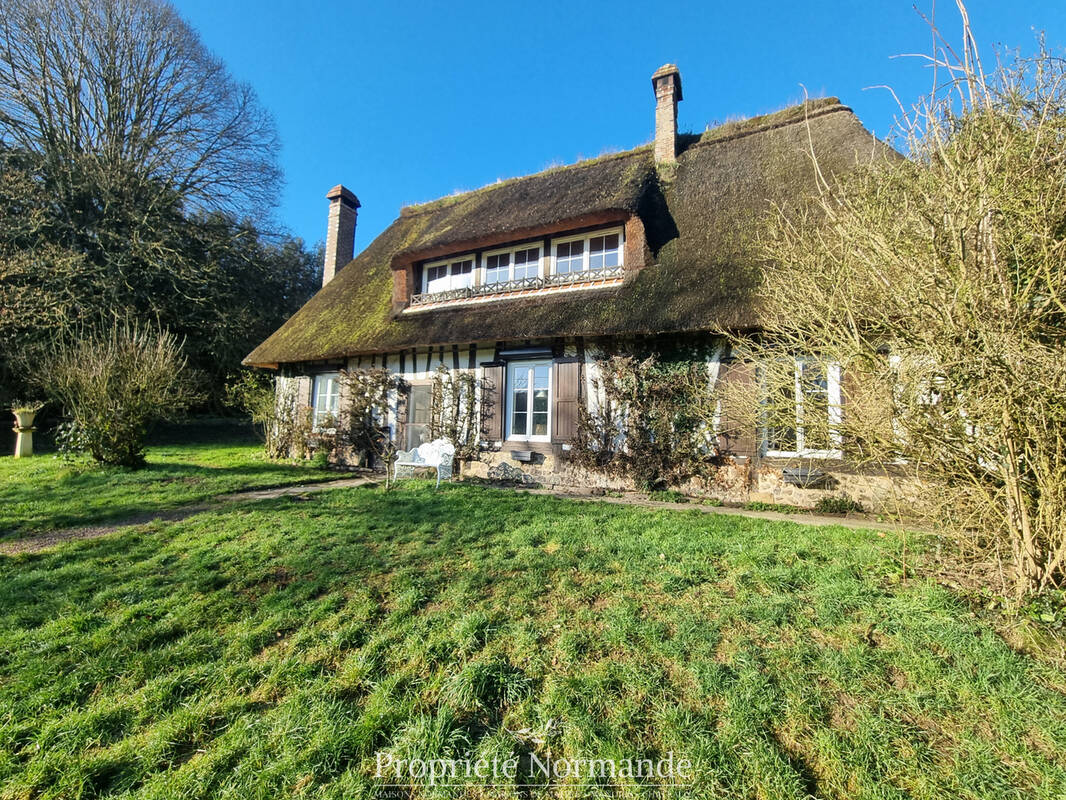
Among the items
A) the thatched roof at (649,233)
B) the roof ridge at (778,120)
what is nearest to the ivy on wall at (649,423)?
the thatched roof at (649,233)

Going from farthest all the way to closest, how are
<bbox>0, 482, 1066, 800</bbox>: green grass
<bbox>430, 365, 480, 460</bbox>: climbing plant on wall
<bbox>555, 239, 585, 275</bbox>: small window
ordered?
1. <bbox>555, 239, 585, 275</bbox>: small window
2. <bbox>430, 365, 480, 460</bbox>: climbing plant on wall
3. <bbox>0, 482, 1066, 800</bbox>: green grass

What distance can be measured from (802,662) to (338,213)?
14.7 metres

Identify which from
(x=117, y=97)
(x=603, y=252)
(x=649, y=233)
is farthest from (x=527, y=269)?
(x=117, y=97)

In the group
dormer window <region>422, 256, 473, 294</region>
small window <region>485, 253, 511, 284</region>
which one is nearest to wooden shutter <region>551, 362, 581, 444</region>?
small window <region>485, 253, 511, 284</region>

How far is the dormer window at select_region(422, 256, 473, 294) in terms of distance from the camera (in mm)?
9836

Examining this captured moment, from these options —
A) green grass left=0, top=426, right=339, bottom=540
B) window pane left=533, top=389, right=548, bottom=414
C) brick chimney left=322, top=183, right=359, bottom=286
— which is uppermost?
brick chimney left=322, top=183, right=359, bottom=286

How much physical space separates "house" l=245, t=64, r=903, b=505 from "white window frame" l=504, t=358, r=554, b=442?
26 mm

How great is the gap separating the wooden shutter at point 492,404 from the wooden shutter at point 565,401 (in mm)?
1084

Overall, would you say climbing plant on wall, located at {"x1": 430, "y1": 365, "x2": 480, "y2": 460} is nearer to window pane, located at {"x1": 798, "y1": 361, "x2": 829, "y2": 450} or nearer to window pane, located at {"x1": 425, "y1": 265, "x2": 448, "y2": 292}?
window pane, located at {"x1": 425, "y1": 265, "x2": 448, "y2": 292}

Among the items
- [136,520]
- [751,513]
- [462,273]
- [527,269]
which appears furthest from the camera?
[462,273]

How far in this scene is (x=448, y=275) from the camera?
33.1 ft

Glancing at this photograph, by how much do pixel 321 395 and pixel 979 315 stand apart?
36.7 ft

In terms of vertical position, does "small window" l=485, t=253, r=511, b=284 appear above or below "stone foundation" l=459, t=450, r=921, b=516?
above

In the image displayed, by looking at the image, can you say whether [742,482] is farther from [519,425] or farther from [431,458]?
[431,458]
